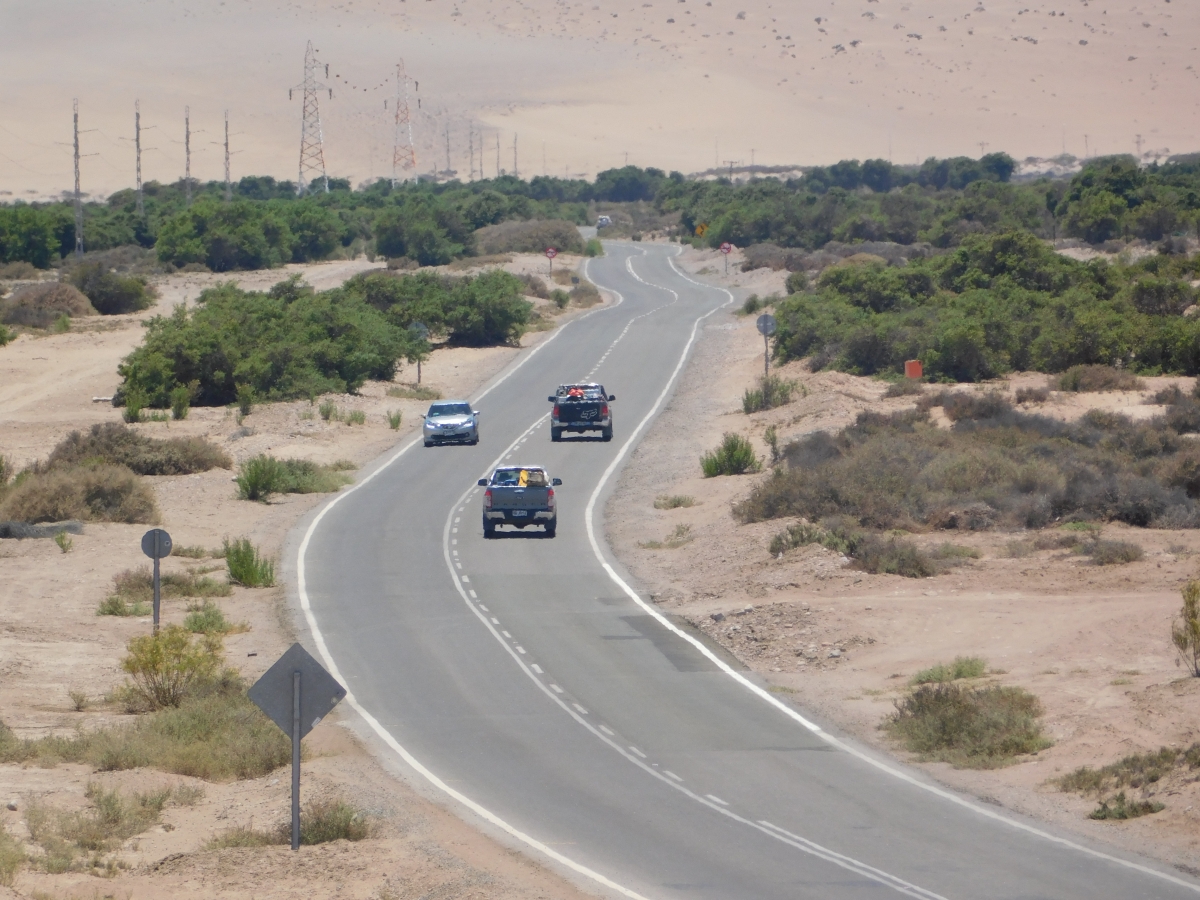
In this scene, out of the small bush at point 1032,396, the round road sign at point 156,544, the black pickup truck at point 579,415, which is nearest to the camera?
the round road sign at point 156,544

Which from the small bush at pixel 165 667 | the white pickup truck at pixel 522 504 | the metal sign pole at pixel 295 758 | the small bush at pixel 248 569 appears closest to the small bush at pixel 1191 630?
the metal sign pole at pixel 295 758

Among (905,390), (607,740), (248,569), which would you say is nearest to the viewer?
(607,740)

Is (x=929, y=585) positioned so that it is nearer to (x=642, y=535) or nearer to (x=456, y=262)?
(x=642, y=535)

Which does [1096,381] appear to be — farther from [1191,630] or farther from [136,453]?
[1191,630]

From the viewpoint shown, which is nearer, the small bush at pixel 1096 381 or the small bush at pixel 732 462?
the small bush at pixel 732 462

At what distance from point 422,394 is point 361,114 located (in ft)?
504

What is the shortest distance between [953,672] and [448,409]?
26.2 m

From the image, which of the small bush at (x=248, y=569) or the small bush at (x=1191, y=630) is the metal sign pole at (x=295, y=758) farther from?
the small bush at (x=248, y=569)

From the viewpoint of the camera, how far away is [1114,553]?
24578mm

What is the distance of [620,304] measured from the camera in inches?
3041

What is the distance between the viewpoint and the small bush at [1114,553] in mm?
24531

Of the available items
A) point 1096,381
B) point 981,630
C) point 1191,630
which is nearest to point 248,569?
point 981,630

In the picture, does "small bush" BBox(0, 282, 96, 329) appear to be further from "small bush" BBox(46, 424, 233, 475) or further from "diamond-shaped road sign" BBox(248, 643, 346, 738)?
"diamond-shaped road sign" BBox(248, 643, 346, 738)

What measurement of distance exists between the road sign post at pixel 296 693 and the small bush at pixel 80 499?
2089 centimetres
